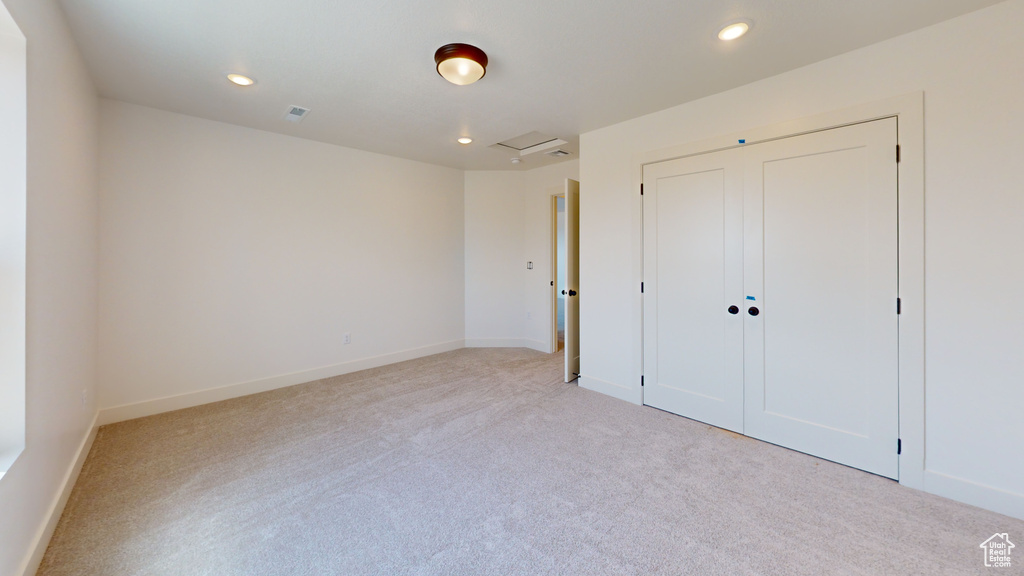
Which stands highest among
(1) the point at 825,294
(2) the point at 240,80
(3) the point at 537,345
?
(2) the point at 240,80

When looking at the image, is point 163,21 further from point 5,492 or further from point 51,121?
point 5,492

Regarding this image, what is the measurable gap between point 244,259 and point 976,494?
5.55 meters

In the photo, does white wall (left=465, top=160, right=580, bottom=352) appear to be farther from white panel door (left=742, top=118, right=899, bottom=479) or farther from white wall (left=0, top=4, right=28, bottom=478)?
white wall (left=0, top=4, right=28, bottom=478)

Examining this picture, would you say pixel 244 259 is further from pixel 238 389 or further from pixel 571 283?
pixel 571 283

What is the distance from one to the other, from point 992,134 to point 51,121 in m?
4.82

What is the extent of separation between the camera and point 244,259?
3656 millimetres

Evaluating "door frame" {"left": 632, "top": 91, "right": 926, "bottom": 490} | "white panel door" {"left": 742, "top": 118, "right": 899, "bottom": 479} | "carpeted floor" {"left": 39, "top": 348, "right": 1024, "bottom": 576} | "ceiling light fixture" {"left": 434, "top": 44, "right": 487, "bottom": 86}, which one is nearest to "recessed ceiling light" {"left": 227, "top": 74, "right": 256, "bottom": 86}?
"ceiling light fixture" {"left": 434, "top": 44, "right": 487, "bottom": 86}

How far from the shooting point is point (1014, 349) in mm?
1885

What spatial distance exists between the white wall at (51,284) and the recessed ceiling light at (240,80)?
0.74m

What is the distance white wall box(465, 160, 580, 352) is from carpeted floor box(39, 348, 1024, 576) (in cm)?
251

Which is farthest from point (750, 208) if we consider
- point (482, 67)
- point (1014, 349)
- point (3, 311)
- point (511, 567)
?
point (3, 311)

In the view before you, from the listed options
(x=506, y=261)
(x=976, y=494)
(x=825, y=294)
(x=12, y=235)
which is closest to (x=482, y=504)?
(x=12, y=235)

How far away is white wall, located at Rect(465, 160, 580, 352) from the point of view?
5.50 metres

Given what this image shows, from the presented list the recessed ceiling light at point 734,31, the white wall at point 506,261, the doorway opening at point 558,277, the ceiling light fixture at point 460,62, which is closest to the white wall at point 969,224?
the recessed ceiling light at point 734,31
